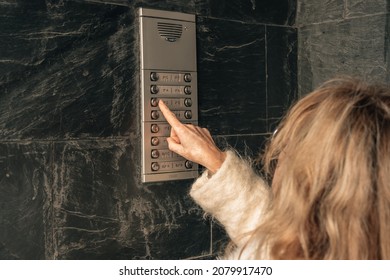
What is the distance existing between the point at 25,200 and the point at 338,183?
32.9 inches

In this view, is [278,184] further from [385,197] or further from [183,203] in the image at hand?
[183,203]

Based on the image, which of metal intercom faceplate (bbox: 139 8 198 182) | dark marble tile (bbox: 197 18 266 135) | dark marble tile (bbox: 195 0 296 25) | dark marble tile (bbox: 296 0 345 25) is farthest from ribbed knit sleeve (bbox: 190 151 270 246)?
dark marble tile (bbox: 296 0 345 25)

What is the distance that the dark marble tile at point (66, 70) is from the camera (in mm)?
1296

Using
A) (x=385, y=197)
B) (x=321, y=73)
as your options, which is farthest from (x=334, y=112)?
(x=321, y=73)

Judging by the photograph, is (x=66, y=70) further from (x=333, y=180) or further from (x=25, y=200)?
(x=333, y=180)

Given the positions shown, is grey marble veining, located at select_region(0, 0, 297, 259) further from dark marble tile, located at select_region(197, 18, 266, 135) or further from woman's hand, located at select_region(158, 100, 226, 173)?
woman's hand, located at select_region(158, 100, 226, 173)

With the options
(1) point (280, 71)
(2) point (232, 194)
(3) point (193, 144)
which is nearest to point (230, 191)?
(2) point (232, 194)

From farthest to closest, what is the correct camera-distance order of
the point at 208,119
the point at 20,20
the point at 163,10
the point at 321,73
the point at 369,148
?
the point at 321,73 → the point at 208,119 → the point at 163,10 → the point at 20,20 → the point at 369,148

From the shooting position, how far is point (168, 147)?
1.56m

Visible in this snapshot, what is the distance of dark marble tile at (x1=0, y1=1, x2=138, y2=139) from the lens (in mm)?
1296

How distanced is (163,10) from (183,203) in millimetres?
584

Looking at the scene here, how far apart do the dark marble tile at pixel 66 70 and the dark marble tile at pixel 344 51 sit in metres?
0.75

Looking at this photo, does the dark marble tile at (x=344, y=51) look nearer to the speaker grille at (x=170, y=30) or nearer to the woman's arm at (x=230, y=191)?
the speaker grille at (x=170, y=30)

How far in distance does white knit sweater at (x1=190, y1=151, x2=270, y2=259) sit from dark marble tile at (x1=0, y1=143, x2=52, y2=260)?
39cm
